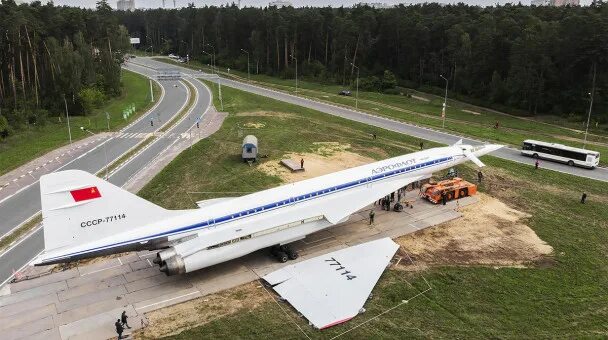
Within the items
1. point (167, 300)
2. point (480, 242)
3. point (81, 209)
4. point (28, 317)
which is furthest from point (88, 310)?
point (480, 242)

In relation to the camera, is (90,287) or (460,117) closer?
(90,287)

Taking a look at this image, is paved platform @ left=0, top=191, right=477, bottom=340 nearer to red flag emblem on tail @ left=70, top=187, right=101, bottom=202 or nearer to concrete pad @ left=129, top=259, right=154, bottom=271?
concrete pad @ left=129, top=259, right=154, bottom=271

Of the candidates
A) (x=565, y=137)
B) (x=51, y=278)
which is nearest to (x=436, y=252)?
(x=51, y=278)

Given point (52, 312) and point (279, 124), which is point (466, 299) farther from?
point (279, 124)

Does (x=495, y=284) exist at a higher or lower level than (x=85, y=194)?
lower

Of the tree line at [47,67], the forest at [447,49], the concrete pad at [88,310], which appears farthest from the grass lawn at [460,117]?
the concrete pad at [88,310]

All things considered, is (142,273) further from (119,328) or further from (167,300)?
(119,328)

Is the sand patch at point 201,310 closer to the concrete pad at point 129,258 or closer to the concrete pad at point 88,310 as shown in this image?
the concrete pad at point 88,310
